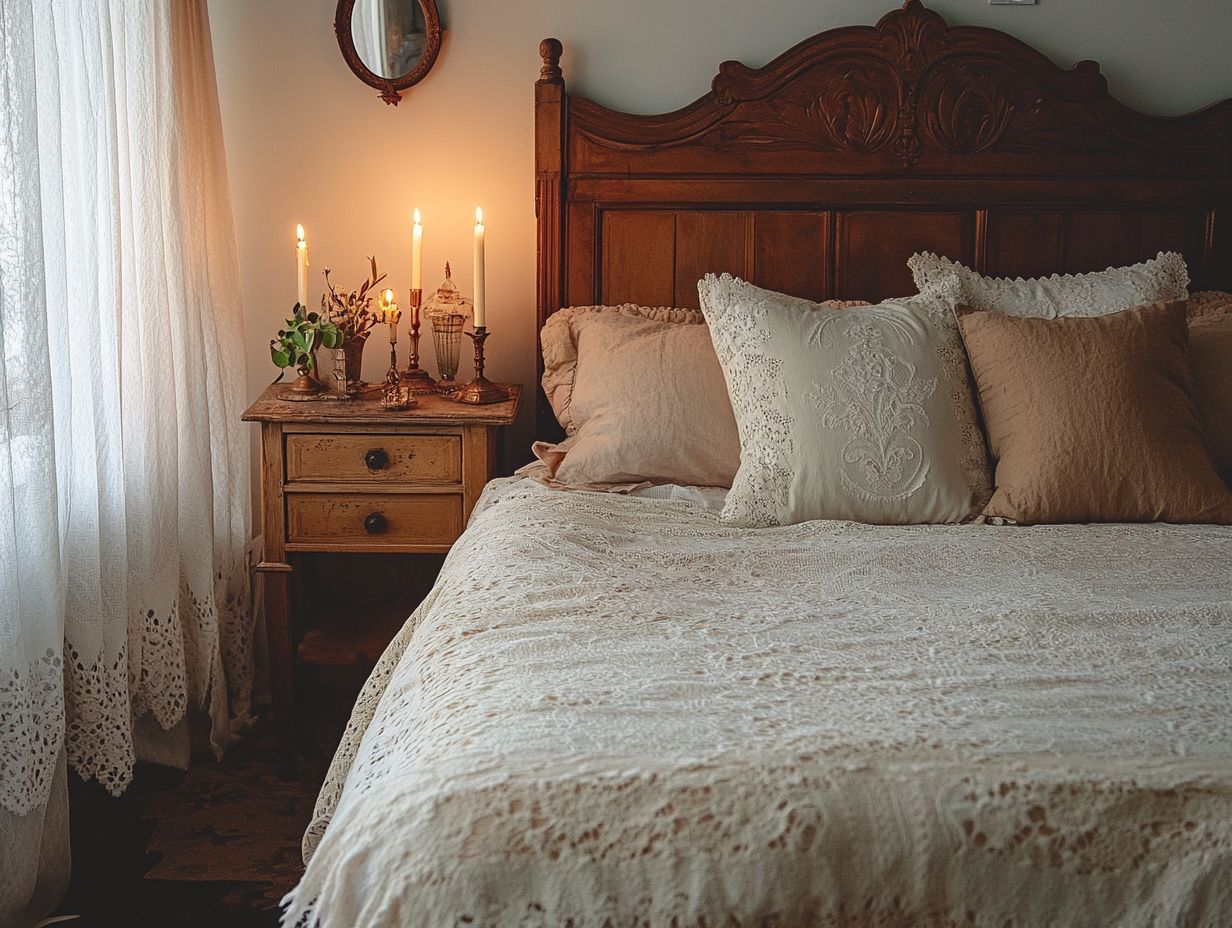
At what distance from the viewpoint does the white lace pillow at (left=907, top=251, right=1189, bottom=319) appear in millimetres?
2475

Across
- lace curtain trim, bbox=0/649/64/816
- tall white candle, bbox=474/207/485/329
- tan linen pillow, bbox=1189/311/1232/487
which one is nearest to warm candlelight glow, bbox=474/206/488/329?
tall white candle, bbox=474/207/485/329

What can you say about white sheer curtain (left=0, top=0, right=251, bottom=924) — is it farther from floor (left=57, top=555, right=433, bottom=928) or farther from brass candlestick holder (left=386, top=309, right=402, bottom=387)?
brass candlestick holder (left=386, top=309, right=402, bottom=387)

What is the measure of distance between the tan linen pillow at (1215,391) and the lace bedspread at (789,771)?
812 mm

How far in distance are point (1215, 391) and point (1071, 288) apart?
0.37 metres

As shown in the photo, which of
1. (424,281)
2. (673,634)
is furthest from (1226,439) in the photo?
(424,281)

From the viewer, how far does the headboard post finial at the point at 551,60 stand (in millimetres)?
2646

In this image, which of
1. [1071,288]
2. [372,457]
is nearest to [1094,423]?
[1071,288]

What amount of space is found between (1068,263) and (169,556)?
202 cm

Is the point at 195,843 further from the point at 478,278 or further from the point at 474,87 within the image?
the point at 474,87

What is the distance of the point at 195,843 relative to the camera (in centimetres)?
227

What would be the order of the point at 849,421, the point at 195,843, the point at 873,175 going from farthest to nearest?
1. the point at 873,175
2. the point at 195,843
3. the point at 849,421

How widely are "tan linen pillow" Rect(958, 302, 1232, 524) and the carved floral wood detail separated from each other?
2.16 feet

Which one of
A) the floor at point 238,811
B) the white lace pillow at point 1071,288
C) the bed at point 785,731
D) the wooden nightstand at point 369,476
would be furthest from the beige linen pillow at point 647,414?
the floor at point 238,811

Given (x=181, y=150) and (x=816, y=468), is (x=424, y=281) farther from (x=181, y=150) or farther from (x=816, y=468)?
(x=816, y=468)
